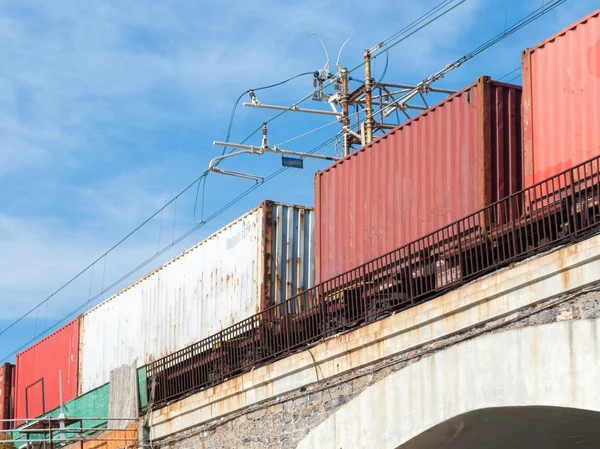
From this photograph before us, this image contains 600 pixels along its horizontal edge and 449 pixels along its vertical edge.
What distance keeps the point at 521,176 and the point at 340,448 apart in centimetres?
396

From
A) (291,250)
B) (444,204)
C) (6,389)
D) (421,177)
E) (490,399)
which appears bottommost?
(490,399)

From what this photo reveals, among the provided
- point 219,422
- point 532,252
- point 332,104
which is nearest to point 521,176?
point 532,252

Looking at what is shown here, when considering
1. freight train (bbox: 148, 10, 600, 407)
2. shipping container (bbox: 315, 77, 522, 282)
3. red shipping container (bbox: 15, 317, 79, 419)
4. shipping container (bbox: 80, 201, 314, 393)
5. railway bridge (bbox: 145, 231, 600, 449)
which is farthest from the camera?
red shipping container (bbox: 15, 317, 79, 419)

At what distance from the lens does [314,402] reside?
45.5 ft

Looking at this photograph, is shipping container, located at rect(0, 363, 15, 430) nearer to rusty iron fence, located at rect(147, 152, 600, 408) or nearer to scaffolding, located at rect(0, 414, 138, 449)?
scaffolding, located at rect(0, 414, 138, 449)

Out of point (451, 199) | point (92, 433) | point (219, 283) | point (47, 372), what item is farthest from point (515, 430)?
point (47, 372)

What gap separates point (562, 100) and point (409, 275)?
2.68m

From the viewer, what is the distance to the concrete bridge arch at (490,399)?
Answer: 972 cm

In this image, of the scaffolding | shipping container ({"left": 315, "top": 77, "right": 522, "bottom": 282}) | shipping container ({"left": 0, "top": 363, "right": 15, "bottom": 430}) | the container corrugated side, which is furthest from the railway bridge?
shipping container ({"left": 0, "top": 363, "right": 15, "bottom": 430})

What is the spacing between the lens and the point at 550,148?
1244cm

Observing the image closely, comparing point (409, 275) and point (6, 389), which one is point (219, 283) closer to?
point (409, 275)

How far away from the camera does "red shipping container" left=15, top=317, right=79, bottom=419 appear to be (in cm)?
2616

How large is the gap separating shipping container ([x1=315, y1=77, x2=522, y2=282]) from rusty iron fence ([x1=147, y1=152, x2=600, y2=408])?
35 centimetres

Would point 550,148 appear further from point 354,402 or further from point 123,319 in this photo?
point 123,319
